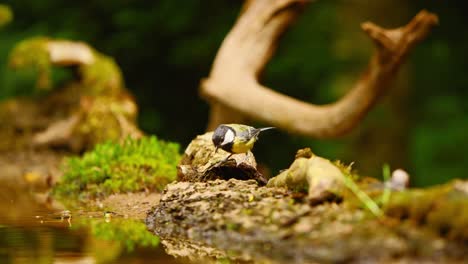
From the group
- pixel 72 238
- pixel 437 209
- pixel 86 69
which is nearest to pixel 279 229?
pixel 437 209

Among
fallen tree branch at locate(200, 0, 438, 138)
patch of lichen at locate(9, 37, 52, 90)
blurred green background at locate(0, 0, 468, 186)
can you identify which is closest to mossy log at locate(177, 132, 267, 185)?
fallen tree branch at locate(200, 0, 438, 138)

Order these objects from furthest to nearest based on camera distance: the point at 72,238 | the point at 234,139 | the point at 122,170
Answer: the point at 122,170, the point at 234,139, the point at 72,238

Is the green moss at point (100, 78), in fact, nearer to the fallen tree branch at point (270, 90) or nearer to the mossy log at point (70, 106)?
the mossy log at point (70, 106)

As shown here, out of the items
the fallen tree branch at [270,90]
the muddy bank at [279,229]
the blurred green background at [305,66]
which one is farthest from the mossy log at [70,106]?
the muddy bank at [279,229]

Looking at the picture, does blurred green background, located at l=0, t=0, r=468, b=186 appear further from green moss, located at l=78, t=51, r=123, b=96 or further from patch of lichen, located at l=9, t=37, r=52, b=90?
green moss, located at l=78, t=51, r=123, b=96

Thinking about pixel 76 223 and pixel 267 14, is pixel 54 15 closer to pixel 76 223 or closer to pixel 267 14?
pixel 267 14

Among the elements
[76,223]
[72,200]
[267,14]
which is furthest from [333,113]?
[76,223]

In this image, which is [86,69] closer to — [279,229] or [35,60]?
[35,60]
